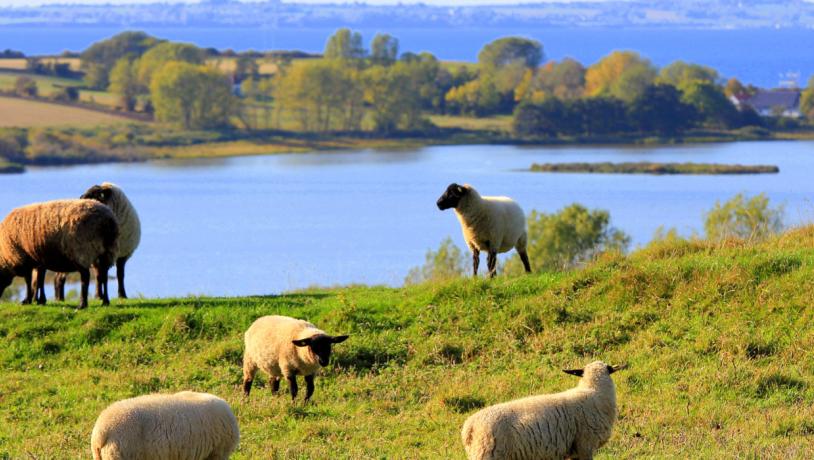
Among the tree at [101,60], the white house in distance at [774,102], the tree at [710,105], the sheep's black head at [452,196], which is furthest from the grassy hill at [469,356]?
the tree at [101,60]

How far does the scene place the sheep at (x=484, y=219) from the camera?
18328mm

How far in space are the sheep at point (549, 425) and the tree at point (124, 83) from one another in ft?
508

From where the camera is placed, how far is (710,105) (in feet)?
517

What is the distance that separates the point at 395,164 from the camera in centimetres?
12738

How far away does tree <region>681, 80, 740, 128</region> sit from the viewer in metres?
156

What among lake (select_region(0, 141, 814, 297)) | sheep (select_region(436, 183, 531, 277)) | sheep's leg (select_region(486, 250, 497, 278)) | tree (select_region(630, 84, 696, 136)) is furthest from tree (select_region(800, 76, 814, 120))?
sheep's leg (select_region(486, 250, 497, 278))

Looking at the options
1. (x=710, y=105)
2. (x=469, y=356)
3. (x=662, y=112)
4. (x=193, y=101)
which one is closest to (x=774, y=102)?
(x=710, y=105)

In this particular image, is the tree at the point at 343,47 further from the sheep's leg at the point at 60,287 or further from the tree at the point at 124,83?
the sheep's leg at the point at 60,287

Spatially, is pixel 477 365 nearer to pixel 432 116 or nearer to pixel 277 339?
pixel 277 339

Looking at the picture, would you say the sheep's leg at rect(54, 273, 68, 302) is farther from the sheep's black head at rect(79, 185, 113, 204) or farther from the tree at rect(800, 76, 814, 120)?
the tree at rect(800, 76, 814, 120)

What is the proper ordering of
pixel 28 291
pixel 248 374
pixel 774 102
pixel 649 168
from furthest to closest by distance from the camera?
pixel 774 102 < pixel 649 168 < pixel 28 291 < pixel 248 374

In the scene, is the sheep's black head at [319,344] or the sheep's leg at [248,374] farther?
the sheep's leg at [248,374]

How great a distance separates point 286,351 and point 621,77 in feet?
531

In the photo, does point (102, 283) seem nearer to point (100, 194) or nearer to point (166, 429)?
point (100, 194)
